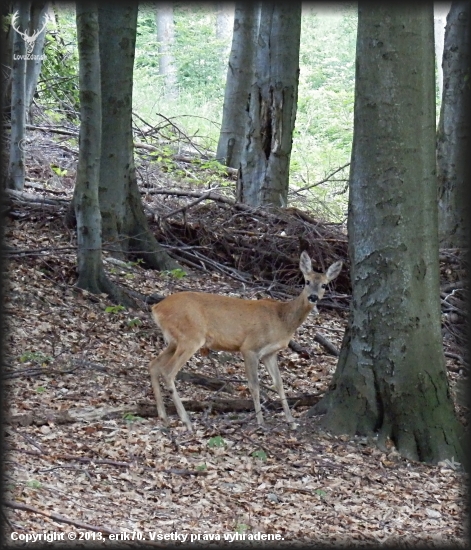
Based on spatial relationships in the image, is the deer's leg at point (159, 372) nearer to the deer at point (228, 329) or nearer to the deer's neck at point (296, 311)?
the deer at point (228, 329)

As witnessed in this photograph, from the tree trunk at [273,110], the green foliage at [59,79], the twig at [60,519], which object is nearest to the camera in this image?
the twig at [60,519]

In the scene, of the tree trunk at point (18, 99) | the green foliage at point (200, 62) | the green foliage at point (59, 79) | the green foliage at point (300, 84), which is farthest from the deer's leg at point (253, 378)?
the green foliage at point (200, 62)

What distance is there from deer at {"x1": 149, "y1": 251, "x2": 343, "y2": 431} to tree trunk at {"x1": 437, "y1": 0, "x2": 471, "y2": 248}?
175 inches

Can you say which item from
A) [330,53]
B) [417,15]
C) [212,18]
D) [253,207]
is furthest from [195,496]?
[212,18]

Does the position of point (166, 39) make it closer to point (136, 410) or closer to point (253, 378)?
point (253, 378)

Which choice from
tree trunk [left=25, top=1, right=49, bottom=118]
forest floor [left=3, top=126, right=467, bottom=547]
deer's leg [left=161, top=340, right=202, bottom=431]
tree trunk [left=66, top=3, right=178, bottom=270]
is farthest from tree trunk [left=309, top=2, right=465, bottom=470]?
tree trunk [left=25, top=1, right=49, bottom=118]

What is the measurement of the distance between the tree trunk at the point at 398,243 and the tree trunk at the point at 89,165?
296 centimetres

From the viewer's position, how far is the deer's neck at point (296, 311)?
842 cm

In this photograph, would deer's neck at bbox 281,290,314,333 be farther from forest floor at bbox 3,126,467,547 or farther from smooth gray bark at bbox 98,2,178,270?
smooth gray bark at bbox 98,2,178,270

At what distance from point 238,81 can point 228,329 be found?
11395 millimetres

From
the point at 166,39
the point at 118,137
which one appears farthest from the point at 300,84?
the point at 118,137

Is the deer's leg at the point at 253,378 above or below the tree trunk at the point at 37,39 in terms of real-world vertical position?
below

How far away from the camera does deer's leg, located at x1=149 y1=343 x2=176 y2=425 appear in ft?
24.9

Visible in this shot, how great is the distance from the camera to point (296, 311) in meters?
8.48
